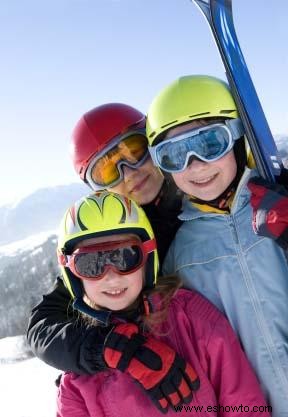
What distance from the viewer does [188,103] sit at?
9.09 feet

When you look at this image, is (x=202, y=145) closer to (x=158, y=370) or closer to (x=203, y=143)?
(x=203, y=143)

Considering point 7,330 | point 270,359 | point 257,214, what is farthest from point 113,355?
A: point 7,330

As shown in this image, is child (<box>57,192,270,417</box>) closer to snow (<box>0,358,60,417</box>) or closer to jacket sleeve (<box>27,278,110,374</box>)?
jacket sleeve (<box>27,278,110,374</box>)

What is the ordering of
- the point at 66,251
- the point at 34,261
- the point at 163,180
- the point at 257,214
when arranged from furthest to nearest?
the point at 34,261, the point at 163,180, the point at 66,251, the point at 257,214

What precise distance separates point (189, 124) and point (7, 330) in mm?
73135

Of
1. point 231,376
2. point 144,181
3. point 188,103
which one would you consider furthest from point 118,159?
point 231,376

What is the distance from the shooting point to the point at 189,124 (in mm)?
2787

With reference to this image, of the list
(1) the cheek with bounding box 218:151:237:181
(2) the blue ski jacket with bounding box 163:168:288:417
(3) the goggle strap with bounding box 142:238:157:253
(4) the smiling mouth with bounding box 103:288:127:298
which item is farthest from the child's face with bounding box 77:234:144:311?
(1) the cheek with bounding box 218:151:237:181

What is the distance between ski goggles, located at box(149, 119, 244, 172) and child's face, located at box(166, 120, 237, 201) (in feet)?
0.13

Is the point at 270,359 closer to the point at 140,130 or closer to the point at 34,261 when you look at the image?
the point at 140,130

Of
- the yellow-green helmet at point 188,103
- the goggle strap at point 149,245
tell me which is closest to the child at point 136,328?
the goggle strap at point 149,245

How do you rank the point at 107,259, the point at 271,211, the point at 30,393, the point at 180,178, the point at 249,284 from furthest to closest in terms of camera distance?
the point at 30,393, the point at 180,178, the point at 107,259, the point at 249,284, the point at 271,211

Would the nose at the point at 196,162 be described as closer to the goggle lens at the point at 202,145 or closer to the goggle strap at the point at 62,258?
the goggle lens at the point at 202,145

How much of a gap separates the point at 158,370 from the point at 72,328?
0.64 m
